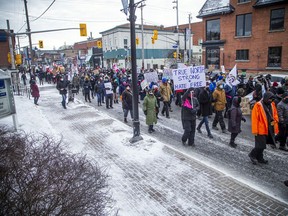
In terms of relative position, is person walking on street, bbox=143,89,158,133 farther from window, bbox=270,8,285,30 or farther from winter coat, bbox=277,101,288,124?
window, bbox=270,8,285,30

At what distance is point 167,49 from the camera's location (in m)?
54.5

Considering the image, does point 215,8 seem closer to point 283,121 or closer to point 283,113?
point 283,113

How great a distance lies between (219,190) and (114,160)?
3101mm

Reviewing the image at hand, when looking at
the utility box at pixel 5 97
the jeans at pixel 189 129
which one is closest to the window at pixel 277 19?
the jeans at pixel 189 129

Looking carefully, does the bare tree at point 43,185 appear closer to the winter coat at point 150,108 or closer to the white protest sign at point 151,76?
the winter coat at point 150,108

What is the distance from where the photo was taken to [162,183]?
5219mm

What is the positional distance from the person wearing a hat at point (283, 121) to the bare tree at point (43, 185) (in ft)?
20.3

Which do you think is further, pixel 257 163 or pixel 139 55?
pixel 139 55

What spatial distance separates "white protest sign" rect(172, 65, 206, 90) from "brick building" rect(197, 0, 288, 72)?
69.3 feet

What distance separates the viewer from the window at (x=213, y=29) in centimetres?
3058

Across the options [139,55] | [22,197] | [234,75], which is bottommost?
[22,197]

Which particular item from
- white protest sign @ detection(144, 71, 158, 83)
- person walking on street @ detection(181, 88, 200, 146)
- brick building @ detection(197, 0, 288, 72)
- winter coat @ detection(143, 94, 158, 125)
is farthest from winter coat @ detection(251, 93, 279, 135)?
brick building @ detection(197, 0, 288, 72)

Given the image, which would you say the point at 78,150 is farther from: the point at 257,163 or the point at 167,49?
the point at 167,49

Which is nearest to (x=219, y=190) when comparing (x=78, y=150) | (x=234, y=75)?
(x=78, y=150)
